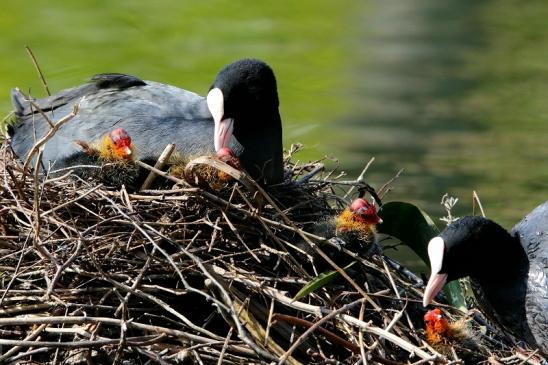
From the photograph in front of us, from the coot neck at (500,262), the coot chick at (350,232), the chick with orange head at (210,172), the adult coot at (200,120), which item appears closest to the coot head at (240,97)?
the adult coot at (200,120)

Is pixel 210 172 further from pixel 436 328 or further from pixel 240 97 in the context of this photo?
pixel 436 328

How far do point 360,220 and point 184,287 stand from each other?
670 millimetres

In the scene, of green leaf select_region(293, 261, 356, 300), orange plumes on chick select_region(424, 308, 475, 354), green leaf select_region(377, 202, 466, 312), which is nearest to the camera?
green leaf select_region(293, 261, 356, 300)

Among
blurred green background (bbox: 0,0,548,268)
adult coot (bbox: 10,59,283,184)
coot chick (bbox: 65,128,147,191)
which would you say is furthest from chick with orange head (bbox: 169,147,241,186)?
blurred green background (bbox: 0,0,548,268)

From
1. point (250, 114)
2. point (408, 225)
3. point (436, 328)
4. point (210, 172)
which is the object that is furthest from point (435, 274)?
point (250, 114)

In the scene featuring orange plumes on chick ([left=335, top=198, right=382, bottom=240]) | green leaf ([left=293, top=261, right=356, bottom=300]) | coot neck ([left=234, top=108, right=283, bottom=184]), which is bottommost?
green leaf ([left=293, top=261, right=356, bottom=300])

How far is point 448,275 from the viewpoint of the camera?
14.8ft

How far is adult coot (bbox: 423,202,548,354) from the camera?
4609mm

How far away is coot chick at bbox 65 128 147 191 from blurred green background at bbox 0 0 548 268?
4063mm

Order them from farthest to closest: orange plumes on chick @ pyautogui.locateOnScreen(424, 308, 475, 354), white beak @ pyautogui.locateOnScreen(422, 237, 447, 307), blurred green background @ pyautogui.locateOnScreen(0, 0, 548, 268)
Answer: blurred green background @ pyautogui.locateOnScreen(0, 0, 548, 268) < white beak @ pyautogui.locateOnScreen(422, 237, 447, 307) < orange plumes on chick @ pyautogui.locateOnScreen(424, 308, 475, 354)

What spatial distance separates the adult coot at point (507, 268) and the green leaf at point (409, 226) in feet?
0.48

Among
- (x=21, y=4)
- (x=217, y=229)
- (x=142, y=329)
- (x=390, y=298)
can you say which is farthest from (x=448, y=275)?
(x=21, y=4)

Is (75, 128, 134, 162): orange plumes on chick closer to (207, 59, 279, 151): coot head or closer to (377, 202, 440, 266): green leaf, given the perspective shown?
(207, 59, 279, 151): coot head

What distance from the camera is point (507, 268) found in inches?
189
